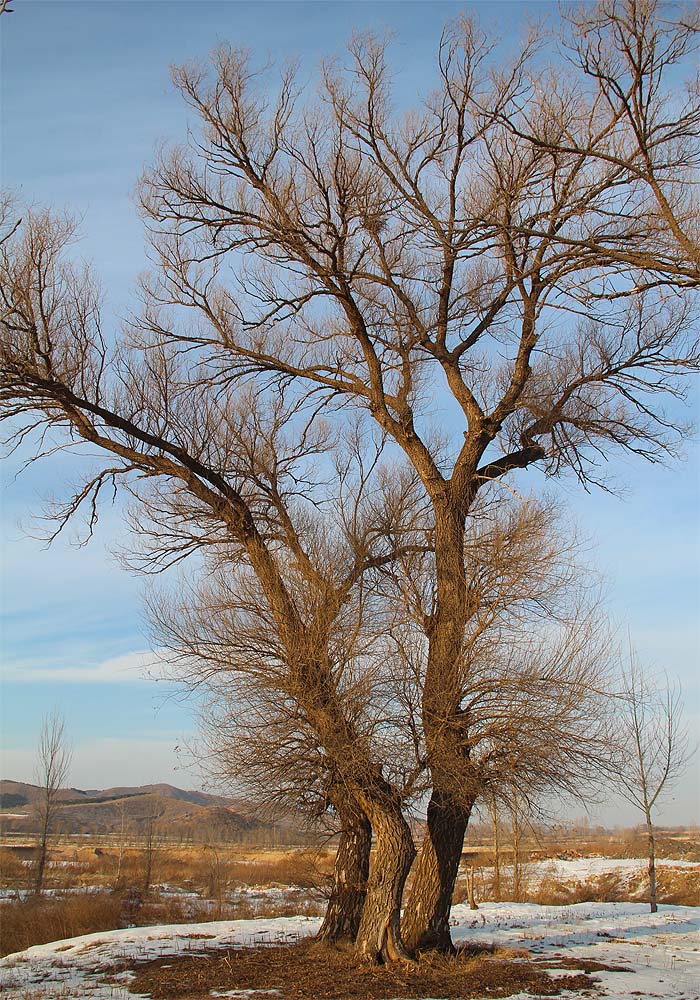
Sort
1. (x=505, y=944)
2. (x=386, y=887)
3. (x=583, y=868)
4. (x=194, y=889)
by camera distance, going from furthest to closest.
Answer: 1. (x=583, y=868)
2. (x=194, y=889)
3. (x=505, y=944)
4. (x=386, y=887)

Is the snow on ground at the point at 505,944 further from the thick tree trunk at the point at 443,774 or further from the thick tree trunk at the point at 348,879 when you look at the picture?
the thick tree trunk at the point at 348,879

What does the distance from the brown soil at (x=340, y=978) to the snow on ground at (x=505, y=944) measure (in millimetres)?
359

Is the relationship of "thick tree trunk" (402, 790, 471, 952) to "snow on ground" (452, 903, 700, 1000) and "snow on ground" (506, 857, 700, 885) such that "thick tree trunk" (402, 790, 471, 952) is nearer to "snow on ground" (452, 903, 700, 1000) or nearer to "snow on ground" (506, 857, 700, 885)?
"snow on ground" (452, 903, 700, 1000)

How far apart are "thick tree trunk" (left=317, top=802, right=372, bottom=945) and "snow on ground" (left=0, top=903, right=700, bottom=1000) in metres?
2.33

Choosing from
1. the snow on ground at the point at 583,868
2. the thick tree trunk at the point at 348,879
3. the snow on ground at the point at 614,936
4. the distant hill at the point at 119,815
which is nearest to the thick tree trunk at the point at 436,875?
the thick tree trunk at the point at 348,879

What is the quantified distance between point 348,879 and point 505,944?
3.50 metres

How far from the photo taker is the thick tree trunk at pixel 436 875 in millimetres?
10438

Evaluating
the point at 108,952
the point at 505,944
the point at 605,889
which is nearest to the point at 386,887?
the point at 505,944

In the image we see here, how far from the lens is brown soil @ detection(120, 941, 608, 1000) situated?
29.1 ft

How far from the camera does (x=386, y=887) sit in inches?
405

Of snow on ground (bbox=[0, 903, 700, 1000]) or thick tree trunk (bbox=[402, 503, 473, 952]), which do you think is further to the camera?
thick tree trunk (bbox=[402, 503, 473, 952])

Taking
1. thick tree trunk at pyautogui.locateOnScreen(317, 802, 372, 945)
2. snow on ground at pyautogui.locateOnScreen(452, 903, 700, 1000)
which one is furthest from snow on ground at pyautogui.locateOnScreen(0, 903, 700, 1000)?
thick tree trunk at pyautogui.locateOnScreen(317, 802, 372, 945)

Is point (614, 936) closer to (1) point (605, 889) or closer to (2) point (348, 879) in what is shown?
(2) point (348, 879)

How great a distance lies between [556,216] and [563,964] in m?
9.61
